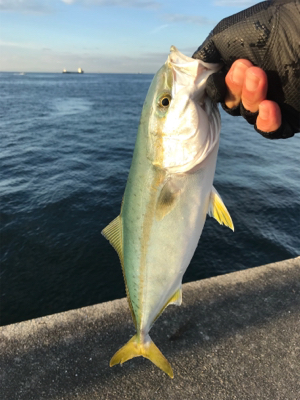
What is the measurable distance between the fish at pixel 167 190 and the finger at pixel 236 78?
155 millimetres

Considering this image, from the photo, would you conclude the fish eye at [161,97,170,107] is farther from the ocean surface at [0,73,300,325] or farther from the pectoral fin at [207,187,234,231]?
the ocean surface at [0,73,300,325]

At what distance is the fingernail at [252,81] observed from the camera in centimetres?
202

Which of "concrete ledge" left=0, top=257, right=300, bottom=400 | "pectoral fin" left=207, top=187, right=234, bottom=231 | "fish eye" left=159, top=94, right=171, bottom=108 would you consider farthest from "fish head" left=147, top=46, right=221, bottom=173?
"concrete ledge" left=0, top=257, right=300, bottom=400

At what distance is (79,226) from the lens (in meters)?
10.1

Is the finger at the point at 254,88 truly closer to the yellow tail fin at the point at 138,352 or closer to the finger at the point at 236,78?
the finger at the point at 236,78

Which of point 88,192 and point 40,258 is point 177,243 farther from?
point 88,192

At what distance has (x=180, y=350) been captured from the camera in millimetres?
3875

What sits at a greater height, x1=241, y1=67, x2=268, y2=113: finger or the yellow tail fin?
x1=241, y1=67, x2=268, y2=113: finger

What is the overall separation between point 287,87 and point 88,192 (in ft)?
37.6

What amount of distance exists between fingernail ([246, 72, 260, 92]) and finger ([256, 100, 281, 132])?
17cm

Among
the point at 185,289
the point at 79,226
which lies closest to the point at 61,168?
the point at 79,226

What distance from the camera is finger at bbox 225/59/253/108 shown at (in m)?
2.07

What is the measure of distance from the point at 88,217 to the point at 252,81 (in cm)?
942

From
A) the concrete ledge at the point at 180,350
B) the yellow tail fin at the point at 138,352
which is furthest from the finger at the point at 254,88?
the concrete ledge at the point at 180,350
